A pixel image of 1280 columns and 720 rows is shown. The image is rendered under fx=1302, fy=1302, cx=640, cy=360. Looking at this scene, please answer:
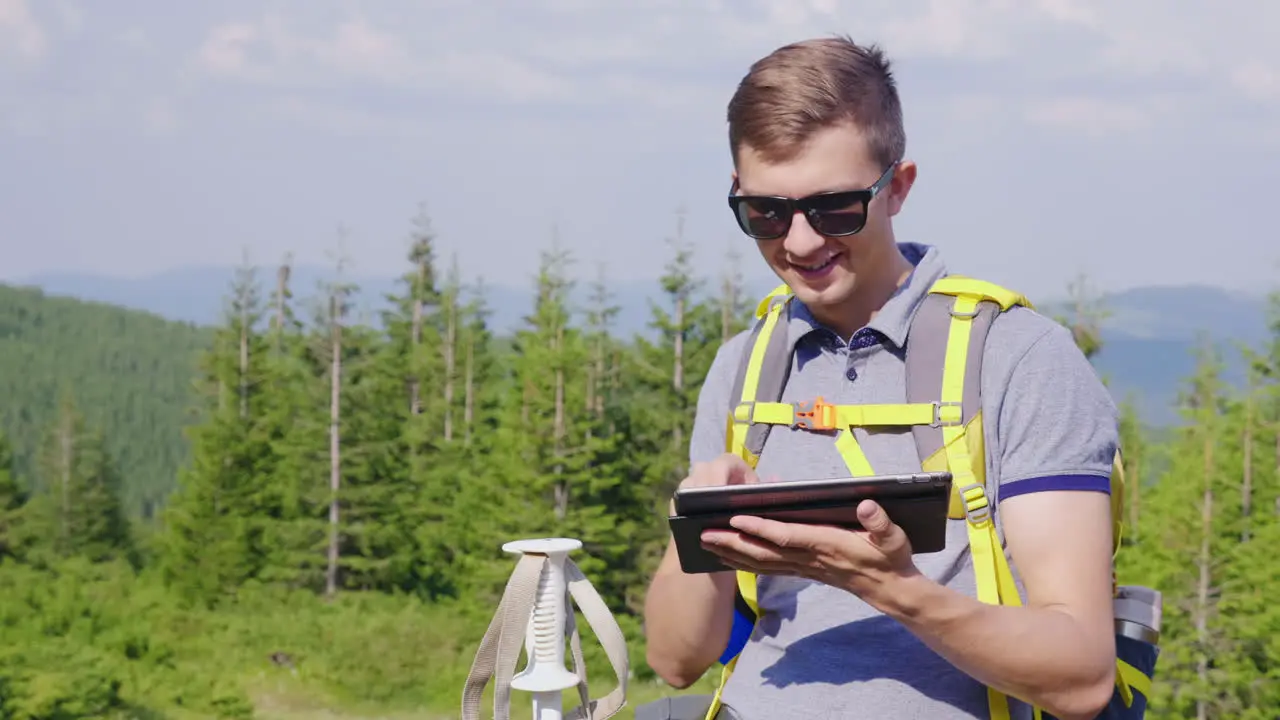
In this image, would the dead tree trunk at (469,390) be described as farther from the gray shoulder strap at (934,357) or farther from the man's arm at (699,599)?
the gray shoulder strap at (934,357)

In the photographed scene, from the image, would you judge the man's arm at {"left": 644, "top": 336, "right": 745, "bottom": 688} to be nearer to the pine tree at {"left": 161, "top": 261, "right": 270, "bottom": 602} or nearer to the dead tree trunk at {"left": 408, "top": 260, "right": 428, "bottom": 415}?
the pine tree at {"left": 161, "top": 261, "right": 270, "bottom": 602}

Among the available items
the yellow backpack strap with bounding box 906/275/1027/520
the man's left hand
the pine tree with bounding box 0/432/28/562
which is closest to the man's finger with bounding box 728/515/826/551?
the man's left hand

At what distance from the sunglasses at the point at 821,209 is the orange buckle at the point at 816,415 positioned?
1.03 ft

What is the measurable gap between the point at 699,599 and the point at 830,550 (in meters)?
0.64

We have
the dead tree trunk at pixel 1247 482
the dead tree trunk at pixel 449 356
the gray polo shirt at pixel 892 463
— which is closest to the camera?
the gray polo shirt at pixel 892 463

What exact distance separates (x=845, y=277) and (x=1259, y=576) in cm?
2389

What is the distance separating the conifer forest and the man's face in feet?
77.7

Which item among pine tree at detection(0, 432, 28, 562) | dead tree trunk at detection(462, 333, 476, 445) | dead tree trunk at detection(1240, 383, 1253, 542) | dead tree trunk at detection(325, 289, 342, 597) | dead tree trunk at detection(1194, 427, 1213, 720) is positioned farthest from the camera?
dead tree trunk at detection(462, 333, 476, 445)

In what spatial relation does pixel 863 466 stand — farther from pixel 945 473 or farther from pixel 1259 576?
pixel 1259 576

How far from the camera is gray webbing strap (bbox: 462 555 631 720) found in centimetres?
262

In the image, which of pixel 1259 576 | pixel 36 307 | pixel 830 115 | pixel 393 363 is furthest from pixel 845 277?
pixel 36 307

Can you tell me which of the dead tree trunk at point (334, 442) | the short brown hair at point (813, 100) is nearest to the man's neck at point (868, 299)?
the short brown hair at point (813, 100)

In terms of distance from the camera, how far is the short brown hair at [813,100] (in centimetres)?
225

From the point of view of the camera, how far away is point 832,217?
7.54ft
